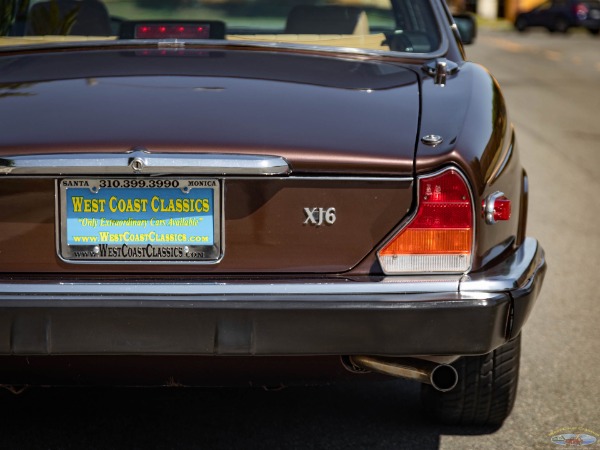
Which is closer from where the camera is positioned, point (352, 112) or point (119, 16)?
point (352, 112)

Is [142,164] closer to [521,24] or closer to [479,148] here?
[479,148]

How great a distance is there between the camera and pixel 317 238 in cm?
345

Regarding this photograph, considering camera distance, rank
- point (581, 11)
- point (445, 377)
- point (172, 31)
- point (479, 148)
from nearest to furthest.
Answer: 1. point (479, 148)
2. point (445, 377)
3. point (172, 31)
4. point (581, 11)

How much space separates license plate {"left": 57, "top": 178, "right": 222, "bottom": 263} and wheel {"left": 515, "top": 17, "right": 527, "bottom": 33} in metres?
45.5

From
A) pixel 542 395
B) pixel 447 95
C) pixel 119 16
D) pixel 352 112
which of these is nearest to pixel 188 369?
pixel 352 112

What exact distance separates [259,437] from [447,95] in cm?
131

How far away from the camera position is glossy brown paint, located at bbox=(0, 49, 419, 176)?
341cm

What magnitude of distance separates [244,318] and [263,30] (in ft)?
6.25

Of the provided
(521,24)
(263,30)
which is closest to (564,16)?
(521,24)

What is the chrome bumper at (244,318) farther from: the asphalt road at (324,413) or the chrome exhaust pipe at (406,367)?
the asphalt road at (324,413)

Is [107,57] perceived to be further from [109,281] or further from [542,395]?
[542,395]

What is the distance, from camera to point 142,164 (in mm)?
3328

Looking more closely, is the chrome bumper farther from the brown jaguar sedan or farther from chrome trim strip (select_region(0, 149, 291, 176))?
chrome trim strip (select_region(0, 149, 291, 176))

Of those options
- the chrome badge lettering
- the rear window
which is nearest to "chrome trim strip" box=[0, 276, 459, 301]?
the chrome badge lettering
